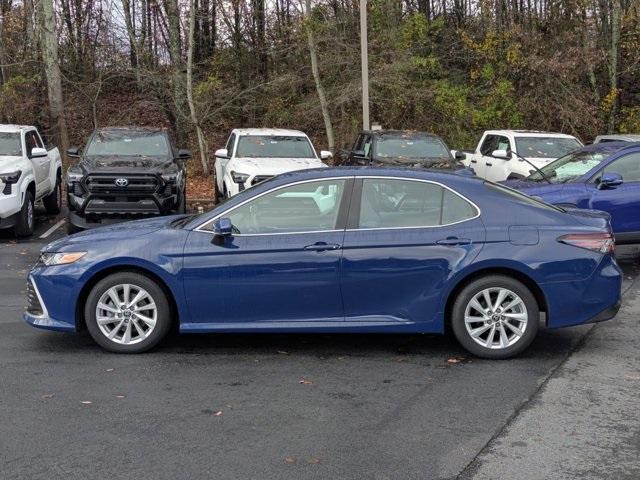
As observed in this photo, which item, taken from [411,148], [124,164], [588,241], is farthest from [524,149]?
[588,241]

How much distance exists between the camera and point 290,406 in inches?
206

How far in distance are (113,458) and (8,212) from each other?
8.75m

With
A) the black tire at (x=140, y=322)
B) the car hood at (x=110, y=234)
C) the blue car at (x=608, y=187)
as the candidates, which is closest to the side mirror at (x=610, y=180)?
the blue car at (x=608, y=187)

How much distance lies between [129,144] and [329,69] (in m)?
11.5

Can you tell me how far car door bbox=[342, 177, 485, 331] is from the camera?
6156 millimetres

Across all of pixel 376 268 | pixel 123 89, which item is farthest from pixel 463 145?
pixel 376 268

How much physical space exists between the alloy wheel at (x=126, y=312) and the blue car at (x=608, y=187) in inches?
228

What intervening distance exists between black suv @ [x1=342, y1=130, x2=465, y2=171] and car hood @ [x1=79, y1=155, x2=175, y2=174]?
368 cm

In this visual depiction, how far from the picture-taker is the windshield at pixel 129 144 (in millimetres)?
13719

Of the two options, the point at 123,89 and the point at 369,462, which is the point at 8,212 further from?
the point at 123,89

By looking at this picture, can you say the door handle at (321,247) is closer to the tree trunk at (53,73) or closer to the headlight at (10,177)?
the headlight at (10,177)

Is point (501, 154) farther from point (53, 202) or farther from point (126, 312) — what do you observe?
point (126, 312)

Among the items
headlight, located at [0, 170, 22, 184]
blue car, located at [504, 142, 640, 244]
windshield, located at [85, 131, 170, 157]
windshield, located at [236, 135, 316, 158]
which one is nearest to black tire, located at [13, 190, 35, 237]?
headlight, located at [0, 170, 22, 184]

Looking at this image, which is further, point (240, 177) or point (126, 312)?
point (240, 177)
